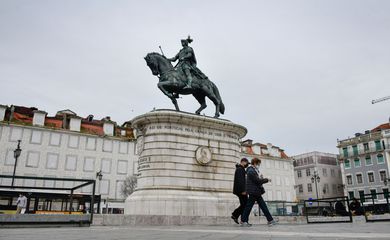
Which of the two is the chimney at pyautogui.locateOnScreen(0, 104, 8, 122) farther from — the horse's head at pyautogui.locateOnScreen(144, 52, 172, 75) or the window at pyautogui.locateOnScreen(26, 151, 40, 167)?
the horse's head at pyautogui.locateOnScreen(144, 52, 172, 75)

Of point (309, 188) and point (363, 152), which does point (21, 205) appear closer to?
point (363, 152)

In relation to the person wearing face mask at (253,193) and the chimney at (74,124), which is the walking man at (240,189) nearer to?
the person wearing face mask at (253,193)

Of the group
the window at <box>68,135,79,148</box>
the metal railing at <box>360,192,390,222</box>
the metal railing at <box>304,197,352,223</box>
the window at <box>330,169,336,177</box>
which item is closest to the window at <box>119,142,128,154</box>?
the window at <box>68,135,79,148</box>

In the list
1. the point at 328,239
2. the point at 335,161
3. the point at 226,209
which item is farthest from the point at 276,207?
the point at 335,161

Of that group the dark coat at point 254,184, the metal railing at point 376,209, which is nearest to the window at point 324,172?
the metal railing at point 376,209

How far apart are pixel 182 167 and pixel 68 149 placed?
33.5 m

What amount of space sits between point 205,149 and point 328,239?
37.0 feet

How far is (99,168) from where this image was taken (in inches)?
1783

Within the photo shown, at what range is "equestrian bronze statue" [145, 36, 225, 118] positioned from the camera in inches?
645

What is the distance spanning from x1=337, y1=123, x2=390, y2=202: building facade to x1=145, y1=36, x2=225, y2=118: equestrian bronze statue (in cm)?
4776

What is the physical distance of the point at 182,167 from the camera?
14.8 metres

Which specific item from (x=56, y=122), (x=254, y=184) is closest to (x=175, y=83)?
(x=254, y=184)

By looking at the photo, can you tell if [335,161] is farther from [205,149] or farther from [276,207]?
[205,149]

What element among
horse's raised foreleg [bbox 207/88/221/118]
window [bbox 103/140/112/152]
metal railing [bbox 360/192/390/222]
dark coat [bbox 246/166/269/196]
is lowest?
metal railing [bbox 360/192/390/222]
